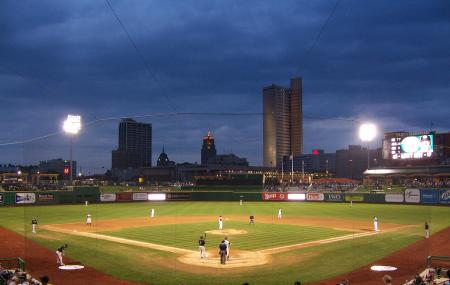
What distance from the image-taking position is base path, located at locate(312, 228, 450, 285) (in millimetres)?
20891

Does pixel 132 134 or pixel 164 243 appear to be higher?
pixel 132 134

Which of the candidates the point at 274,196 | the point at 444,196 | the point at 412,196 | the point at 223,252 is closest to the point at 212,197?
the point at 274,196

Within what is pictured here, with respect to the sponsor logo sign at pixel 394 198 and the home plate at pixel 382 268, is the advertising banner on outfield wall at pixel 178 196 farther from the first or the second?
the home plate at pixel 382 268

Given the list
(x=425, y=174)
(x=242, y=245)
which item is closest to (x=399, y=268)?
(x=242, y=245)

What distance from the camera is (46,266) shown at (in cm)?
2420

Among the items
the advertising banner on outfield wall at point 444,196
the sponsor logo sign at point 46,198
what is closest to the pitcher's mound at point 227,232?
the advertising banner on outfield wall at point 444,196

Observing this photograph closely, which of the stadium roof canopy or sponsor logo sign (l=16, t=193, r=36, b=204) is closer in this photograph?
sponsor logo sign (l=16, t=193, r=36, b=204)

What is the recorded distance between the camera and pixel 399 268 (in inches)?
926

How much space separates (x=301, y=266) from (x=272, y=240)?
984cm

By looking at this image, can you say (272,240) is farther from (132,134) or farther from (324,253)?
(132,134)

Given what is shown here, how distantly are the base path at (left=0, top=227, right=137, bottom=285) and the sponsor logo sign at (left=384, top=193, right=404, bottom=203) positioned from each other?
55145 mm

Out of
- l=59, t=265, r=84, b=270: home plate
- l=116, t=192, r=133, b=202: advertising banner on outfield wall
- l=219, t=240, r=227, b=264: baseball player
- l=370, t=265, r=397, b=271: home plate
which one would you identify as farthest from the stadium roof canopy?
l=59, t=265, r=84, b=270: home plate

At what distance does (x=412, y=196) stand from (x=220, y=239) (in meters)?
44.3

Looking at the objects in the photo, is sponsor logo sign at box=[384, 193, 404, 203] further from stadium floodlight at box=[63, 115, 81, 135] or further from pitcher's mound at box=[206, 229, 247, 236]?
stadium floodlight at box=[63, 115, 81, 135]
